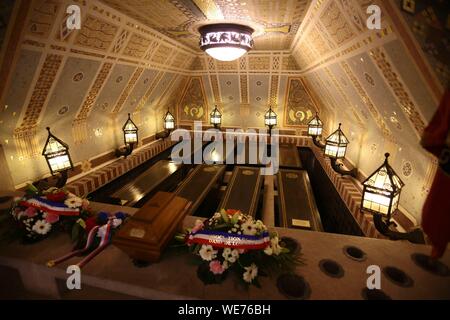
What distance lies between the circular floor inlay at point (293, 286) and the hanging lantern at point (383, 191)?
192 cm

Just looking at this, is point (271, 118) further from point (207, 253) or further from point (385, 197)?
point (207, 253)

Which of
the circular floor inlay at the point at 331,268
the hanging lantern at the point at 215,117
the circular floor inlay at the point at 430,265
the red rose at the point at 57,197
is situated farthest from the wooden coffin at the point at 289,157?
the red rose at the point at 57,197

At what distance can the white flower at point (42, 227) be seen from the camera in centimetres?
255

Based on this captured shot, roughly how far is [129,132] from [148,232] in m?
5.84

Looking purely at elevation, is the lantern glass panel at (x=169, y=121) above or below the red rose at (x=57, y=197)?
above

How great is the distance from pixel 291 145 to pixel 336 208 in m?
4.36

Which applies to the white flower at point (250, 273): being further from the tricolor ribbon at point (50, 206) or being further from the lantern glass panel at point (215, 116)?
the lantern glass panel at point (215, 116)

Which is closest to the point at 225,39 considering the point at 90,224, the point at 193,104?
the point at 90,224

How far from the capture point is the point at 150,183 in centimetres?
655

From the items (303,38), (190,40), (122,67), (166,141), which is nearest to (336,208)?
(303,38)

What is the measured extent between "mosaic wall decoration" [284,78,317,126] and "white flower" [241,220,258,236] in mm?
8012

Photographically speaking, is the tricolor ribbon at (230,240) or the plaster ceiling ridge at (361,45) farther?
the plaster ceiling ridge at (361,45)

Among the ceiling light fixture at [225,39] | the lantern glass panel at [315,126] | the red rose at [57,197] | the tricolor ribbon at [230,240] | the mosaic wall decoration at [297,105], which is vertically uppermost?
the ceiling light fixture at [225,39]

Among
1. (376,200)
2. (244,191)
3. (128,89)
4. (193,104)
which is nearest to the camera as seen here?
(376,200)
